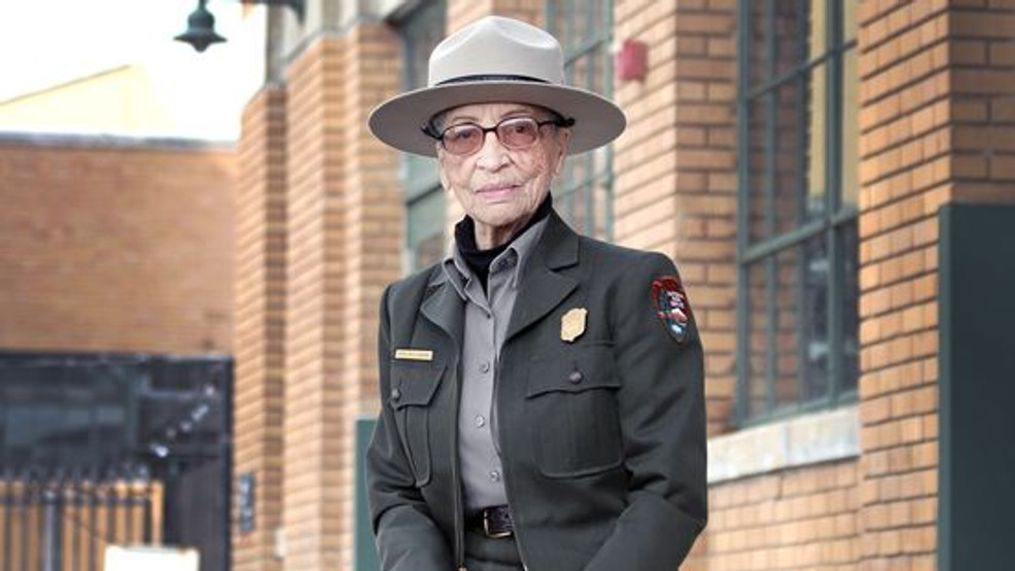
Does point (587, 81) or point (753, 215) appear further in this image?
point (587, 81)

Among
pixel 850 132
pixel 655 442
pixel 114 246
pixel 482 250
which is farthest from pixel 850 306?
pixel 114 246

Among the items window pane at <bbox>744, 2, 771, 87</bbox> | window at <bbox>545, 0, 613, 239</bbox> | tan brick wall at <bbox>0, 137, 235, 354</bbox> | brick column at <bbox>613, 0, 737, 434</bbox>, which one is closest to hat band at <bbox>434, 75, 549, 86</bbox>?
brick column at <bbox>613, 0, 737, 434</bbox>

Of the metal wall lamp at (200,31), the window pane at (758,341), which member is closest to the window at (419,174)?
the metal wall lamp at (200,31)

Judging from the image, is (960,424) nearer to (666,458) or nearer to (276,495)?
(666,458)

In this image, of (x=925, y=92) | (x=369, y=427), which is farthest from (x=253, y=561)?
(x=925, y=92)

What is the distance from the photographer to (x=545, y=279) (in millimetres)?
4891

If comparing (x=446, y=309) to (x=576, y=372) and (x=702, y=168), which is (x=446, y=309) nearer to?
(x=576, y=372)

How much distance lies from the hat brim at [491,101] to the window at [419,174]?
949 cm

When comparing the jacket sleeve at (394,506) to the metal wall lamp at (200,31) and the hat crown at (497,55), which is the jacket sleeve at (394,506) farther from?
the metal wall lamp at (200,31)

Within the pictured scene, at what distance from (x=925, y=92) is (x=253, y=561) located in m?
9.80

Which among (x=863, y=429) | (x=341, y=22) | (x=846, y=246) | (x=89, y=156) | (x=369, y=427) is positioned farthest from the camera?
(x=89, y=156)

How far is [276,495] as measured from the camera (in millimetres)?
Answer: 17250

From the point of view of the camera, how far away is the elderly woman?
15.6ft

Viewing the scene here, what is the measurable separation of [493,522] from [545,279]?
1.32ft
